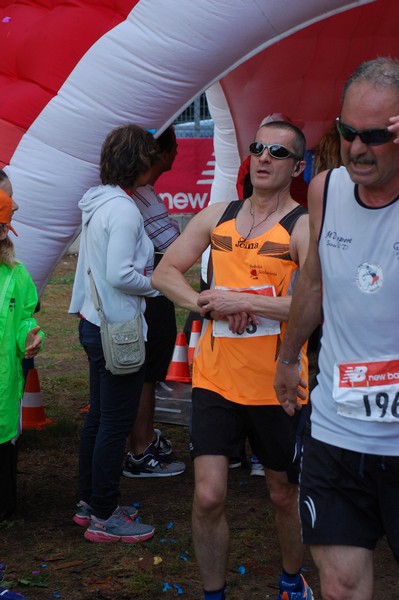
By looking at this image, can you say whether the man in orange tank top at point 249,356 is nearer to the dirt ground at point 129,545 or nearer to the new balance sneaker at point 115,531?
the dirt ground at point 129,545

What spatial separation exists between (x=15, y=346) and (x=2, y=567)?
3.22ft

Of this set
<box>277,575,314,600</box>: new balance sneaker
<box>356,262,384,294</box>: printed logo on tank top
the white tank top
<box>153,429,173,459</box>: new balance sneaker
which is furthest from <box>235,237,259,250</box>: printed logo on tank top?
<box>153,429,173,459</box>: new balance sneaker

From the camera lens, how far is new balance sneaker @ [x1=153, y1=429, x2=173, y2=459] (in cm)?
574

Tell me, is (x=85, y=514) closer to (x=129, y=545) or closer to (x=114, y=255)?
(x=129, y=545)

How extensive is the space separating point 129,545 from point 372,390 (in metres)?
2.22

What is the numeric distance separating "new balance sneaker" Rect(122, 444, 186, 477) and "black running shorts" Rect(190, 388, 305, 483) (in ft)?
6.13

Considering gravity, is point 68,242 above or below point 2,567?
above

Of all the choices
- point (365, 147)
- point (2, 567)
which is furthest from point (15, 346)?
point (365, 147)

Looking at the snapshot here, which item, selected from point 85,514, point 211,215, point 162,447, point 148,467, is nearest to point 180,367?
point 162,447

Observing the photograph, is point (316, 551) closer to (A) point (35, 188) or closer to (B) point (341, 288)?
(B) point (341, 288)

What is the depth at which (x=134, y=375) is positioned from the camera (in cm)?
Result: 453

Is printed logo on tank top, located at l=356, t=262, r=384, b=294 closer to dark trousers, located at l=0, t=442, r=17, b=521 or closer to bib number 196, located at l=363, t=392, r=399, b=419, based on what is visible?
bib number 196, located at l=363, t=392, r=399, b=419

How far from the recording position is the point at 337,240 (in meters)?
2.81

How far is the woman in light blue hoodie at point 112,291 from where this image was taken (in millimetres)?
4359
